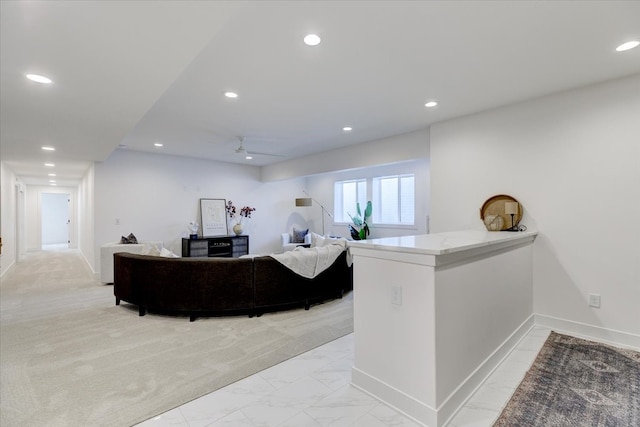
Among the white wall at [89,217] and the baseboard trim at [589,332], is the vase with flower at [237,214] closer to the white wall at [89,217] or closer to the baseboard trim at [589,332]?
the white wall at [89,217]

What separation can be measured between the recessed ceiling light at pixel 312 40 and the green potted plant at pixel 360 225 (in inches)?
224

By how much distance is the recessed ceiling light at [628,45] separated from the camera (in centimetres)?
237

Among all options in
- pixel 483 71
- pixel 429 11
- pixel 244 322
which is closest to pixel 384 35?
pixel 429 11

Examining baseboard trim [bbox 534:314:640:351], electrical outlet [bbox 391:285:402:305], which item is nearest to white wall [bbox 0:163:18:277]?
electrical outlet [bbox 391:285:402:305]

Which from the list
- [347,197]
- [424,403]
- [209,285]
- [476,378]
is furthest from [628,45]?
[347,197]

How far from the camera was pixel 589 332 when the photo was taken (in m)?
3.18

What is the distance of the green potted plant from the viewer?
7.64 metres

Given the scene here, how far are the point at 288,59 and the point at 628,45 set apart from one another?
107 inches

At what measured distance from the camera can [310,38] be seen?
224 cm

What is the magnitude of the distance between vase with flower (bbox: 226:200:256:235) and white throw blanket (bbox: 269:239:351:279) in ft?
12.8

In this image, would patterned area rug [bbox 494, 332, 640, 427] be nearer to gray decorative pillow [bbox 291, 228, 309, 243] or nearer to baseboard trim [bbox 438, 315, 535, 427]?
baseboard trim [bbox 438, 315, 535, 427]

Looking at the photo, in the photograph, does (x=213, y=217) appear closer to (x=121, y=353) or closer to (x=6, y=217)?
(x=6, y=217)

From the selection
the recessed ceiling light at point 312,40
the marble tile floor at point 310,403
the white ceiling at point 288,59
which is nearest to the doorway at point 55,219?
the white ceiling at point 288,59

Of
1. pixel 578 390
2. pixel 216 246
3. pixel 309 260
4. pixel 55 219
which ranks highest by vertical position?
pixel 55 219
